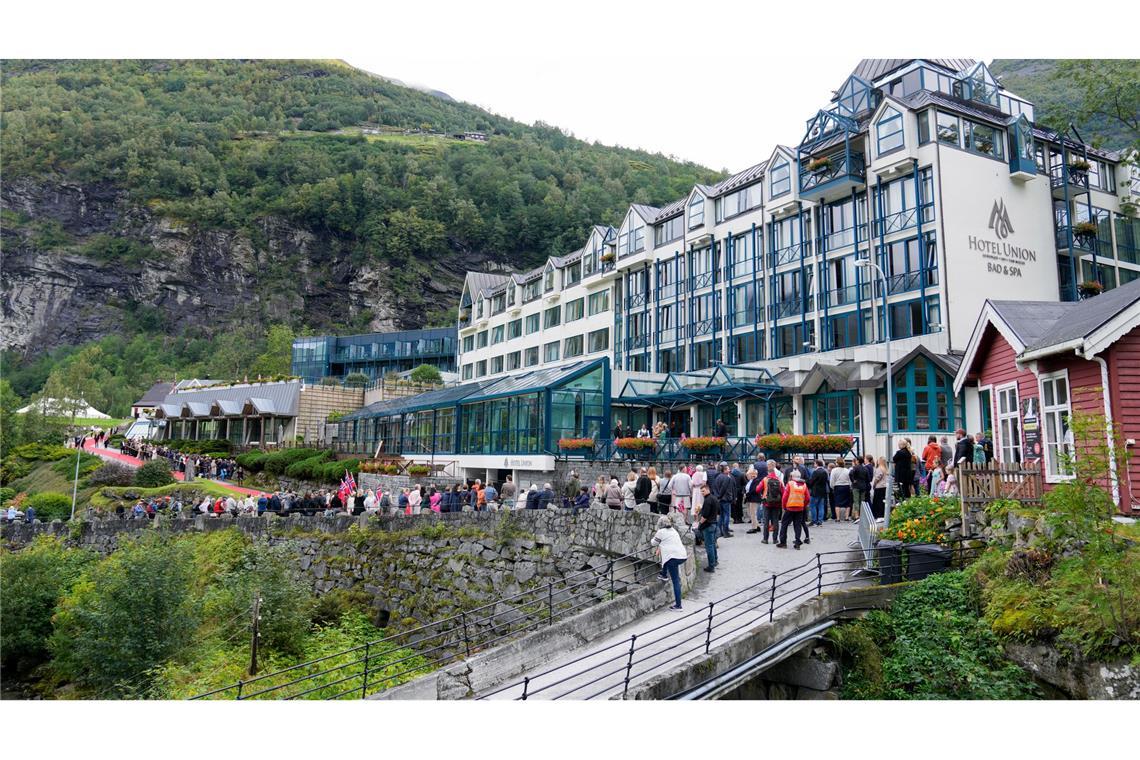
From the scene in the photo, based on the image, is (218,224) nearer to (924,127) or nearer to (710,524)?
(924,127)

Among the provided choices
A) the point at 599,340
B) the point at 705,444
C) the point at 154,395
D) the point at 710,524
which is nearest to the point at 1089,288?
the point at 705,444

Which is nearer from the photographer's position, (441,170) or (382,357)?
(382,357)

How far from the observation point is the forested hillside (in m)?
120

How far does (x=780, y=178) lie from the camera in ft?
125

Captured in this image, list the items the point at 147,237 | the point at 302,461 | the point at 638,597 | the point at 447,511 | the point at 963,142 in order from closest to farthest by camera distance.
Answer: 1. the point at 638,597
2. the point at 447,511
3. the point at 963,142
4. the point at 302,461
5. the point at 147,237

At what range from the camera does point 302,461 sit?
47.9 m

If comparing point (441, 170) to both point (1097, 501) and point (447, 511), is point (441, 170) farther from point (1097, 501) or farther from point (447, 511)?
point (1097, 501)

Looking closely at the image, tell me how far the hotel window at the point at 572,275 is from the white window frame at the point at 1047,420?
4170cm

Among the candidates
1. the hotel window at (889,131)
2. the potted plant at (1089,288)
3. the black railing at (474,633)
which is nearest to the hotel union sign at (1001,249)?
the potted plant at (1089,288)

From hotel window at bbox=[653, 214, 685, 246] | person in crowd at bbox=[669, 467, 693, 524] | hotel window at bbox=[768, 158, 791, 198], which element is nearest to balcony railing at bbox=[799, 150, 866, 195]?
hotel window at bbox=[768, 158, 791, 198]

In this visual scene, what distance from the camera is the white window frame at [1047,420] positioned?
43.9ft

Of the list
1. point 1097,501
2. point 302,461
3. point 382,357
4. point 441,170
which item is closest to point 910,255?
point 1097,501

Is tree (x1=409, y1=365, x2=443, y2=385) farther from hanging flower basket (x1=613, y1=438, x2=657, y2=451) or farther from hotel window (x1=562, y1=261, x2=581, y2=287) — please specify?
hanging flower basket (x1=613, y1=438, x2=657, y2=451)

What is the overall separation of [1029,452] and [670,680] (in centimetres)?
966
